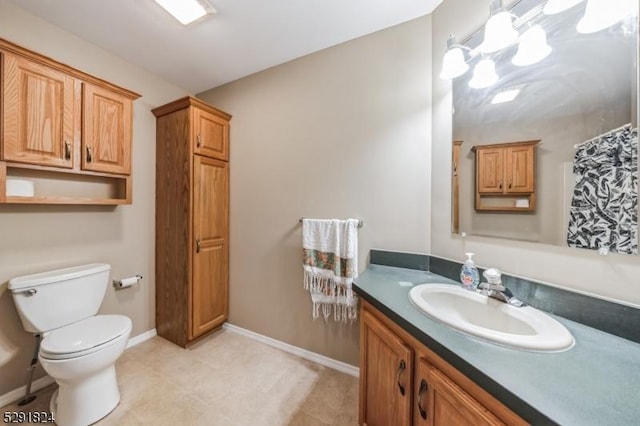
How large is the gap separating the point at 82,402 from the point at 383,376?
165 centimetres

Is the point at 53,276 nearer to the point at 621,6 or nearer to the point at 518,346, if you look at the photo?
the point at 518,346

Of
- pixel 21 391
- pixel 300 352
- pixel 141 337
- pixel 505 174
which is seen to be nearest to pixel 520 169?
pixel 505 174

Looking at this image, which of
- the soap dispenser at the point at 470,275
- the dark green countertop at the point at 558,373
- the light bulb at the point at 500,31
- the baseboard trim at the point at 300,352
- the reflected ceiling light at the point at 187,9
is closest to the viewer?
the dark green countertop at the point at 558,373

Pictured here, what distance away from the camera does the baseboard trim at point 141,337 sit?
1.99 m

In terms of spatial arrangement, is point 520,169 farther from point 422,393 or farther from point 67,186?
point 67,186

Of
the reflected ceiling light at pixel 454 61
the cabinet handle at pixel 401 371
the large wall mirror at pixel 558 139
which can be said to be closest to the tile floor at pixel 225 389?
the cabinet handle at pixel 401 371

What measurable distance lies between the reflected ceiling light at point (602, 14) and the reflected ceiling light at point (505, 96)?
0.25 m

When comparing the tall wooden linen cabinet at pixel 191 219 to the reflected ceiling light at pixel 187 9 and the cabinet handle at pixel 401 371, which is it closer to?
the reflected ceiling light at pixel 187 9

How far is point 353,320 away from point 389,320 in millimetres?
783

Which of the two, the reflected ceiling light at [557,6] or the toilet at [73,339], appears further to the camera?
the toilet at [73,339]

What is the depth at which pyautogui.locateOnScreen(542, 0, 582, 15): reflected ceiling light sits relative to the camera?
0.88m

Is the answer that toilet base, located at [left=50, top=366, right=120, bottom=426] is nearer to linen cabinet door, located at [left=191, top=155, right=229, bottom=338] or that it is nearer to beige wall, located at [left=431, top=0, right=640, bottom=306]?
linen cabinet door, located at [left=191, top=155, right=229, bottom=338]

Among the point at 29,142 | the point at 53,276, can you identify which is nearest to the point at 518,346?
the point at 53,276

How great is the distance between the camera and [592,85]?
2.80ft
